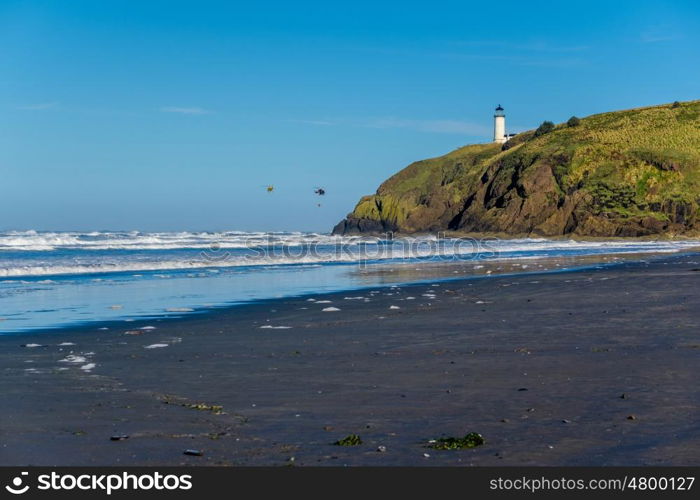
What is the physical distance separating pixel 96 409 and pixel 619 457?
4023mm

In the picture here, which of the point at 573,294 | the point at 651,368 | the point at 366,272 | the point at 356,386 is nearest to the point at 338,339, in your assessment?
the point at 356,386

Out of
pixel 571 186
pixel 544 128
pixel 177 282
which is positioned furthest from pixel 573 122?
pixel 177 282

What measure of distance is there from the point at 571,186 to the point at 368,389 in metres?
69.1

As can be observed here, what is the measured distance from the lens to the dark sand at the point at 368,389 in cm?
523

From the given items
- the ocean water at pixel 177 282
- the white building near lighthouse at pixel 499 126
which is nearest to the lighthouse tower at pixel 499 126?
the white building near lighthouse at pixel 499 126

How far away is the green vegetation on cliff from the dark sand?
56.9 metres

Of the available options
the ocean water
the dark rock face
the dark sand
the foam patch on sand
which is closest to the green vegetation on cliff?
the dark rock face

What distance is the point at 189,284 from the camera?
21766mm

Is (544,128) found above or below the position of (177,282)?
above

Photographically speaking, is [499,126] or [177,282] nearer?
[177,282]

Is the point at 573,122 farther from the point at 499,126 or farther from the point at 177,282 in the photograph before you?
the point at 177,282

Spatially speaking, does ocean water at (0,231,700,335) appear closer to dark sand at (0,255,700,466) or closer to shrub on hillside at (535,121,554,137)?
dark sand at (0,255,700,466)

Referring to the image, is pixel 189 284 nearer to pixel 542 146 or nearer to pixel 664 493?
pixel 664 493

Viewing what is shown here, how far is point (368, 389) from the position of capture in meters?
7.28
